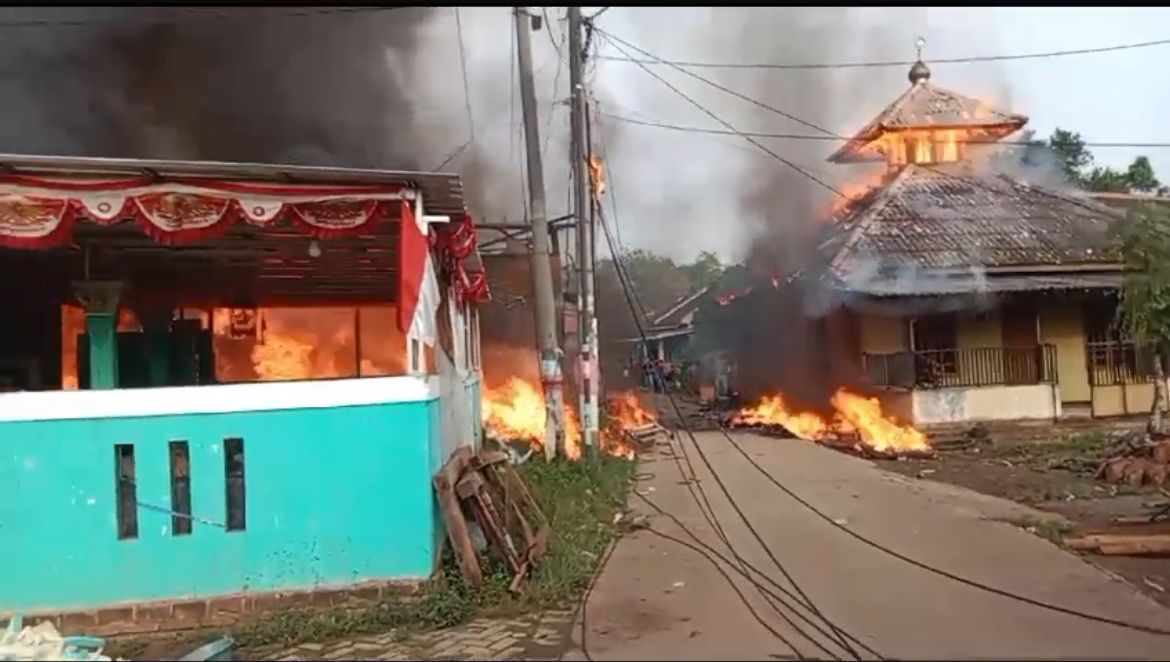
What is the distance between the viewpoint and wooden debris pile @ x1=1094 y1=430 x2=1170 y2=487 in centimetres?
1218

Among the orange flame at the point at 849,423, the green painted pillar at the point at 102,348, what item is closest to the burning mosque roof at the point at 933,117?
the orange flame at the point at 849,423

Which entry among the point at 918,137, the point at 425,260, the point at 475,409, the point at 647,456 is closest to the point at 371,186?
the point at 425,260

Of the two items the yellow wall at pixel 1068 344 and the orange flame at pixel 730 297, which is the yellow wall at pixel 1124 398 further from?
the orange flame at pixel 730 297

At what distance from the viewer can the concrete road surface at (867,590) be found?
5941 millimetres

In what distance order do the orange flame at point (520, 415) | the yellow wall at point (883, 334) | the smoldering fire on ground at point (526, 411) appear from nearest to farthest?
1. the orange flame at point (520, 415)
2. the smoldering fire on ground at point (526, 411)
3. the yellow wall at point (883, 334)

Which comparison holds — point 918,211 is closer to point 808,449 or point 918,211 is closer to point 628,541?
point 808,449

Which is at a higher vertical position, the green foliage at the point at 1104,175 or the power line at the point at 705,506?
the green foliage at the point at 1104,175

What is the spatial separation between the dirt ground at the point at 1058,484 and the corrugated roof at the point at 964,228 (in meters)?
3.28

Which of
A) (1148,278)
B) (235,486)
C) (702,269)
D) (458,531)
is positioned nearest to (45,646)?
(235,486)

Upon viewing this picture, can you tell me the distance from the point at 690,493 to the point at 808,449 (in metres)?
5.09

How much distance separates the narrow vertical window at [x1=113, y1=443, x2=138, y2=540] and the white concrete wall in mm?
13422

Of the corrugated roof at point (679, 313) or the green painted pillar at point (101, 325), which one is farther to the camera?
the corrugated roof at point (679, 313)

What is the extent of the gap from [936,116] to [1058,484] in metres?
14.2

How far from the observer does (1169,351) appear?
14484 mm
